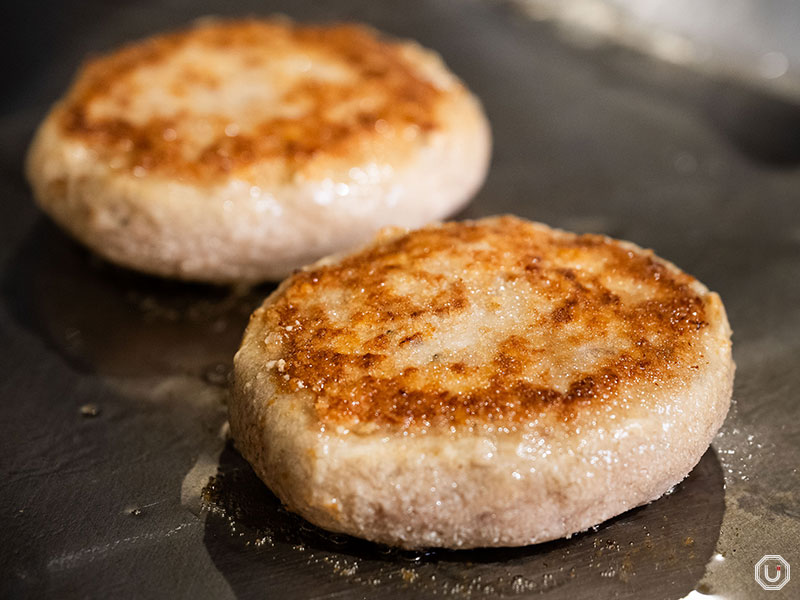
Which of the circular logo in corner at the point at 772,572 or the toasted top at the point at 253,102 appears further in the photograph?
the toasted top at the point at 253,102

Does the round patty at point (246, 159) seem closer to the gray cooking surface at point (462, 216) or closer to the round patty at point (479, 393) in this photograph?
the gray cooking surface at point (462, 216)

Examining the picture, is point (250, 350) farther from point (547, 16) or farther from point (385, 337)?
point (547, 16)

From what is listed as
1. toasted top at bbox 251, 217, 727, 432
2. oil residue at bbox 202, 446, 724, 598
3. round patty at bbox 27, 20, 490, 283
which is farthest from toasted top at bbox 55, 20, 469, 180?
oil residue at bbox 202, 446, 724, 598

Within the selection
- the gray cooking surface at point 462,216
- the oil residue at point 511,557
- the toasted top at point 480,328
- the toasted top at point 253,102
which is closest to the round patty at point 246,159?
the toasted top at point 253,102

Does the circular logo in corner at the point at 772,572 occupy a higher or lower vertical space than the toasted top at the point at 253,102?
lower

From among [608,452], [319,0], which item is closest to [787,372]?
[608,452]

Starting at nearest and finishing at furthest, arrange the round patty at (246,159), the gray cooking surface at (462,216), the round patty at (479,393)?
1. the round patty at (479,393)
2. the gray cooking surface at (462,216)
3. the round patty at (246,159)

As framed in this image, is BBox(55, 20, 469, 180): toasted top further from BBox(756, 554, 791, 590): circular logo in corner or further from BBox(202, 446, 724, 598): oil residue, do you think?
BBox(756, 554, 791, 590): circular logo in corner
